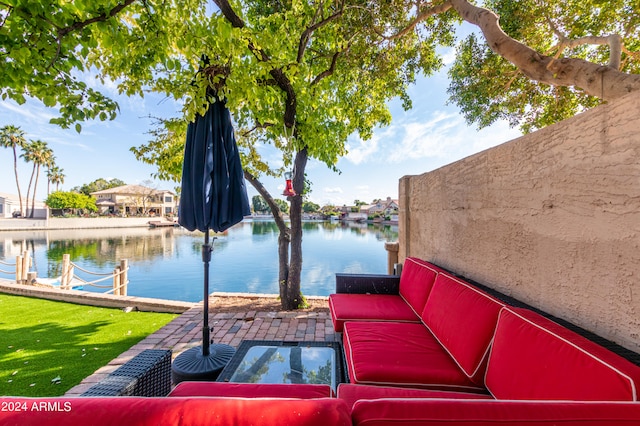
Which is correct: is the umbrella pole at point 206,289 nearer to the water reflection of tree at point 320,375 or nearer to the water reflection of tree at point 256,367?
the water reflection of tree at point 256,367

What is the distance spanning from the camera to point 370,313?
2.69 meters

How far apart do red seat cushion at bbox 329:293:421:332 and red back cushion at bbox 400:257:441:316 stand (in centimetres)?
9

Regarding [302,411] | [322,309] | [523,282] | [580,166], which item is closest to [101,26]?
[302,411]

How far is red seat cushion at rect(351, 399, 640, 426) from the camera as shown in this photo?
0.71 metres

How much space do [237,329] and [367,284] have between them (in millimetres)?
1882

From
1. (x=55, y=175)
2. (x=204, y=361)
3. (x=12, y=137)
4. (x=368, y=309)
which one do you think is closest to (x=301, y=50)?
(x=368, y=309)

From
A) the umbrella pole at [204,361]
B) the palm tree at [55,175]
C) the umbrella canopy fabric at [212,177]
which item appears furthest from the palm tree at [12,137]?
the umbrella pole at [204,361]

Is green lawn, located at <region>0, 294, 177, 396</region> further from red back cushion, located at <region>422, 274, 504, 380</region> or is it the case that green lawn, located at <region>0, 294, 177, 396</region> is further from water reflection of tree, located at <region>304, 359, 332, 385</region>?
red back cushion, located at <region>422, 274, 504, 380</region>

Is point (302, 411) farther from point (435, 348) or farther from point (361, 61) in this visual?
point (361, 61)

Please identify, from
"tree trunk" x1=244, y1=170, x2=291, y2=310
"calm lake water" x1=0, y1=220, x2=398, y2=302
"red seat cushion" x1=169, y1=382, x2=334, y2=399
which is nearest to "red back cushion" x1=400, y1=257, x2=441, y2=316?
"red seat cushion" x1=169, y1=382, x2=334, y2=399

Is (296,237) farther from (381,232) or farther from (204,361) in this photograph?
(381,232)

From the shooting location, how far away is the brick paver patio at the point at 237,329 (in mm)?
3191

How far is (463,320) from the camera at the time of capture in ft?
6.04

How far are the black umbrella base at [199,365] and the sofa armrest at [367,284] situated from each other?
1.48 metres
